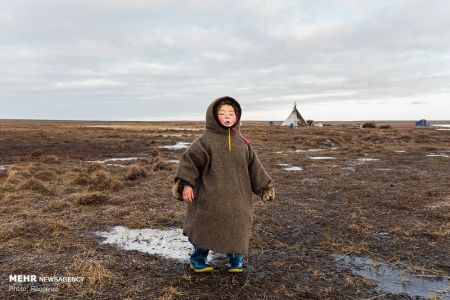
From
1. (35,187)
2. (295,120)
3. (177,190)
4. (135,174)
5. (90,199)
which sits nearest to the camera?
(177,190)

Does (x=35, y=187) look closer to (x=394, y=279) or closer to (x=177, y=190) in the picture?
(x=177, y=190)

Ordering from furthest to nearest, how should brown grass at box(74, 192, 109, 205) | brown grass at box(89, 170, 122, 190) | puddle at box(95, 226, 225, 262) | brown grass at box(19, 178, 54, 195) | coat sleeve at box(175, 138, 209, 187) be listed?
brown grass at box(89, 170, 122, 190)
brown grass at box(19, 178, 54, 195)
brown grass at box(74, 192, 109, 205)
puddle at box(95, 226, 225, 262)
coat sleeve at box(175, 138, 209, 187)

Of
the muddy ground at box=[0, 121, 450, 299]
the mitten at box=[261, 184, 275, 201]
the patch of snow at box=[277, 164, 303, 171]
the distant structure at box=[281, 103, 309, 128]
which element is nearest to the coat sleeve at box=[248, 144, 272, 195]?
the mitten at box=[261, 184, 275, 201]

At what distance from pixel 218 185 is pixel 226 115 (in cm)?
81

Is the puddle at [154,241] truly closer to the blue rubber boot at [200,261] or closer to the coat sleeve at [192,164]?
the blue rubber boot at [200,261]

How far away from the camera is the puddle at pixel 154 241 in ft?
16.5

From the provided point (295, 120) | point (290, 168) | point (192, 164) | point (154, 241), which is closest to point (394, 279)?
point (192, 164)

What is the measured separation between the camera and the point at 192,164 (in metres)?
4.00

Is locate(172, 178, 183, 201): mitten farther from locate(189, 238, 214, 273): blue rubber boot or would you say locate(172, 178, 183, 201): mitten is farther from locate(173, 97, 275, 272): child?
locate(189, 238, 214, 273): blue rubber boot

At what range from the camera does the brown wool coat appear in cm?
403

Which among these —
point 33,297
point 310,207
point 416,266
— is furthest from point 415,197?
point 33,297

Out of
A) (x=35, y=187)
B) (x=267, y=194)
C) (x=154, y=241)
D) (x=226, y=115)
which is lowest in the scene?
(x=154, y=241)

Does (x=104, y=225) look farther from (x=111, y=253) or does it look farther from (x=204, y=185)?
(x=204, y=185)

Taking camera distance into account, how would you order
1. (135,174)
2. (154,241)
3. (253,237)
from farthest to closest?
(135,174) < (253,237) < (154,241)
